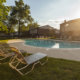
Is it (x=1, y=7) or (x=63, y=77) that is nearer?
(x=63, y=77)

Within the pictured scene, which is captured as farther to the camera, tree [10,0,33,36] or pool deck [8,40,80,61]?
tree [10,0,33,36]

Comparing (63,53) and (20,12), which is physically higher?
(20,12)

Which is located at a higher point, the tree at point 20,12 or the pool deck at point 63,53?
the tree at point 20,12

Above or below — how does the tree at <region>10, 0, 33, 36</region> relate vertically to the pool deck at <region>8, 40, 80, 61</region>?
above

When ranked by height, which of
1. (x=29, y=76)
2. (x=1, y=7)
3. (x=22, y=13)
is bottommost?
(x=29, y=76)

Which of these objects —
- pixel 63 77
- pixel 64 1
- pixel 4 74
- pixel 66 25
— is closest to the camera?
pixel 63 77

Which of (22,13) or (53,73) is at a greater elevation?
(22,13)

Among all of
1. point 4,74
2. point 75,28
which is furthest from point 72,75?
point 75,28

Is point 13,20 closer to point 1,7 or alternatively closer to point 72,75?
point 1,7

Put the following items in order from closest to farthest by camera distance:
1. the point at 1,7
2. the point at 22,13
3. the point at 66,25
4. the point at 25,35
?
the point at 1,7, the point at 66,25, the point at 22,13, the point at 25,35

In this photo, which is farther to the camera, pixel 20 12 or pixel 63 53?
pixel 20 12

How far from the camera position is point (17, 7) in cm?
2925

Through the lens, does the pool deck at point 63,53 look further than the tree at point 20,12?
No

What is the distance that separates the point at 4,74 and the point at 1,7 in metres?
10.2
